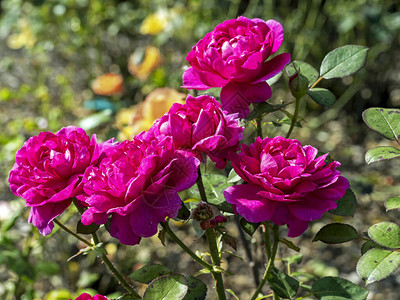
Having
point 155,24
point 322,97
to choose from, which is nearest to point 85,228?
point 322,97

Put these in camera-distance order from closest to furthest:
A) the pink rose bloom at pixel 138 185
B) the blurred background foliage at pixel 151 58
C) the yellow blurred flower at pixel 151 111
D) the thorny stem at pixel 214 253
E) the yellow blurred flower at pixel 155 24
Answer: the pink rose bloom at pixel 138 185 → the thorny stem at pixel 214 253 → the yellow blurred flower at pixel 151 111 → the blurred background foliage at pixel 151 58 → the yellow blurred flower at pixel 155 24

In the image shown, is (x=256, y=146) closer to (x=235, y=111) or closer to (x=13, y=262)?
(x=235, y=111)

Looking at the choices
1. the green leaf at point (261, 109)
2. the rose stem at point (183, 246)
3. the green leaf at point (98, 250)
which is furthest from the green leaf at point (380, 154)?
the green leaf at point (98, 250)

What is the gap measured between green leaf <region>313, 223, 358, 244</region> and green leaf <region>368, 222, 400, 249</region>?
2 centimetres

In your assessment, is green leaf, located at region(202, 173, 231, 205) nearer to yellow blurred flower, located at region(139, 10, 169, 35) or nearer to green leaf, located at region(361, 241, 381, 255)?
green leaf, located at region(361, 241, 381, 255)

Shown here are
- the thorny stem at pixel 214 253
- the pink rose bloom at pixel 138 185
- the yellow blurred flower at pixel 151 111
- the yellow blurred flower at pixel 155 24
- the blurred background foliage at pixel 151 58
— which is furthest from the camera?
the yellow blurred flower at pixel 155 24

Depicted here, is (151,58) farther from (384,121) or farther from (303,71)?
(384,121)

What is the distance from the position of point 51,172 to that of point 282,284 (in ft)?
1.10

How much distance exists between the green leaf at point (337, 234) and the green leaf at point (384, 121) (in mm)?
133

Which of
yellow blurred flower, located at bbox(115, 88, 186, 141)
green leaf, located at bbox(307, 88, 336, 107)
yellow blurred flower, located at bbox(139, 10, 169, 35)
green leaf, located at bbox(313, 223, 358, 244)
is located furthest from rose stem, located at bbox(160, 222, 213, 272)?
yellow blurred flower, located at bbox(139, 10, 169, 35)

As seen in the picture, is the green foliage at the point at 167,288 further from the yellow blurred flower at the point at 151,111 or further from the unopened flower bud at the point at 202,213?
the yellow blurred flower at the point at 151,111

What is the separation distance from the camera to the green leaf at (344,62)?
716 mm

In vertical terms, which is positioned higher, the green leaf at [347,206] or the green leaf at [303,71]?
the green leaf at [303,71]

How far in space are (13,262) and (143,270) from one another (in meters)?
0.61
